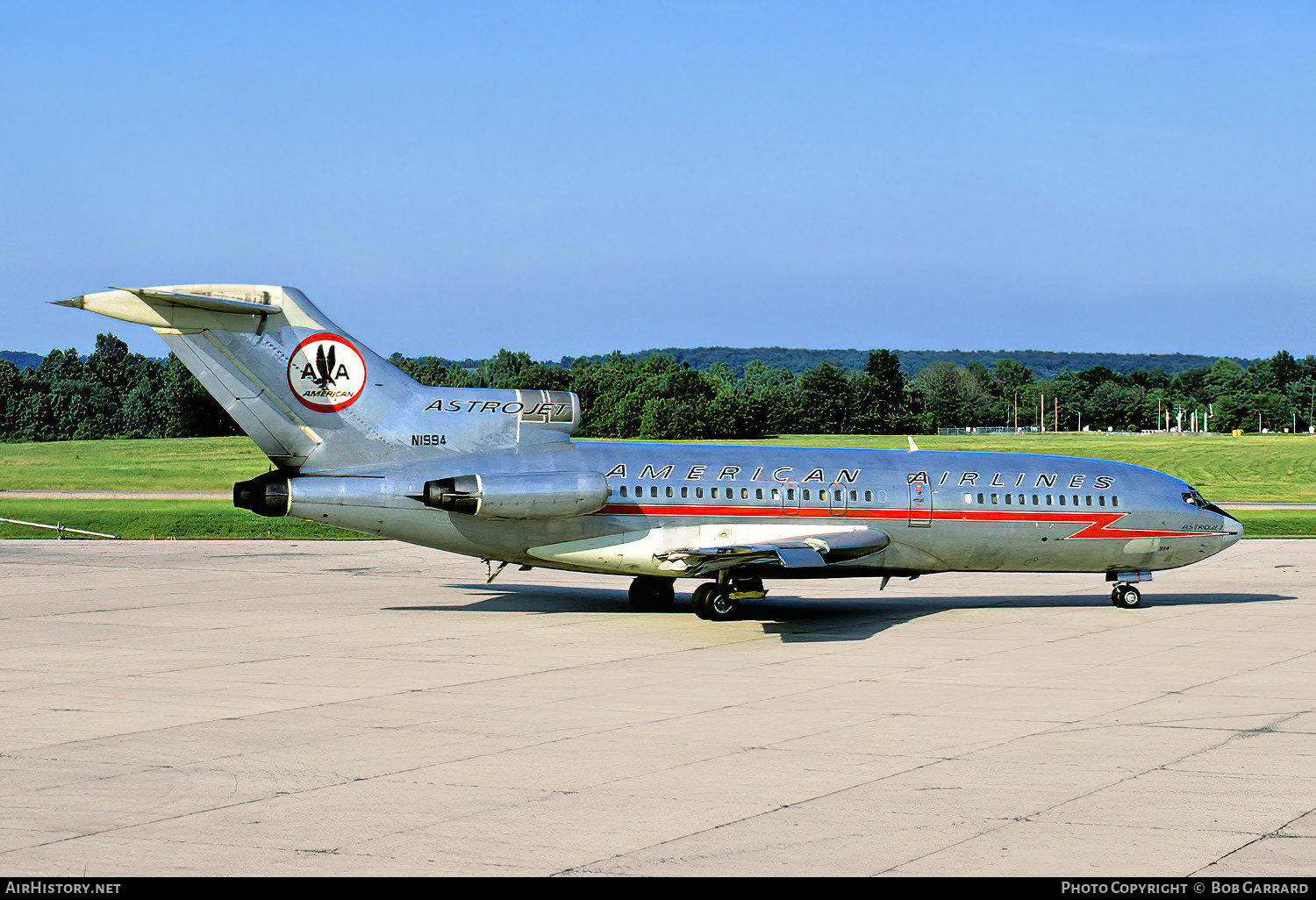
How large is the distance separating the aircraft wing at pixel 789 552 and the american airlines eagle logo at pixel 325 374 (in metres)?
7.09

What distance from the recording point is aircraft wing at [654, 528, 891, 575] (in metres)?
24.1

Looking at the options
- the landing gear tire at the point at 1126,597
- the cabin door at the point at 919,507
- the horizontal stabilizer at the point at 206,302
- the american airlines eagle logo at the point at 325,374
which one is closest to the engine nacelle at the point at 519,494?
the american airlines eagle logo at the point at 325,374

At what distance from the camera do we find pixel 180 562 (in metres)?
37.0

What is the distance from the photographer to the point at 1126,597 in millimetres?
29234

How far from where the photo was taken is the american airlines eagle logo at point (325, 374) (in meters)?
24.3

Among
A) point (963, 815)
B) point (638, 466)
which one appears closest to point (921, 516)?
point (638, 466)

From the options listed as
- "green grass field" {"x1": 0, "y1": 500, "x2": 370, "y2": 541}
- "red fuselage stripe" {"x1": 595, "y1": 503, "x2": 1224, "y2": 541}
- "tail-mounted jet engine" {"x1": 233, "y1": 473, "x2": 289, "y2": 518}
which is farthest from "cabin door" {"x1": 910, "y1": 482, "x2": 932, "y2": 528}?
"green grass field" {"x1": 0, "y1": 500, "x2": 370, "y2": 541}

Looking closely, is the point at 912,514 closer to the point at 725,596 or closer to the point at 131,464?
the point at 725,596

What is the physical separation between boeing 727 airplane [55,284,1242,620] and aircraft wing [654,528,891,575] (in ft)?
0.15

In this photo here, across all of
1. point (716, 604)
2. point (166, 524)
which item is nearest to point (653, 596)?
point (716, 604)

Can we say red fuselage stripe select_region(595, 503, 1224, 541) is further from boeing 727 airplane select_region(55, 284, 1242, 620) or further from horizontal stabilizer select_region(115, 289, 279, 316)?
horizontal stabilizer select_region(115, 289, 279, 316)

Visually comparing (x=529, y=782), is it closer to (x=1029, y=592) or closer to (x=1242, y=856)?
(x=1242, y=856)

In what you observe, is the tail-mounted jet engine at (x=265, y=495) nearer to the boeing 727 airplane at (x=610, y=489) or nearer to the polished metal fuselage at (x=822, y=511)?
the boeing 727 airplane at (x=610, y=489)

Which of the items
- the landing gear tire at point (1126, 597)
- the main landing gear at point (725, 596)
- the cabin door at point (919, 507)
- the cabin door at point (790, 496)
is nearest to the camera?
the main landing gear at point (725, 596)
